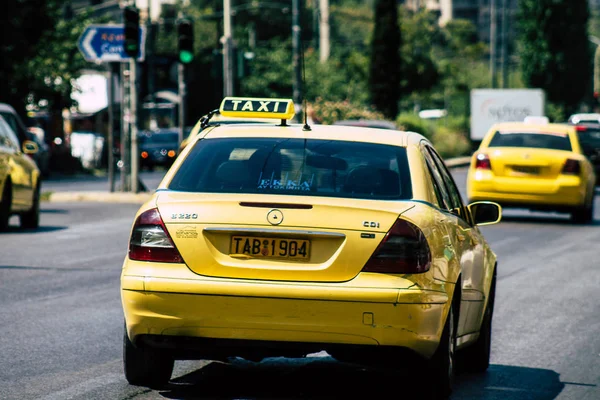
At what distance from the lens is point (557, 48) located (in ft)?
238

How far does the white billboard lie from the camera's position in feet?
192

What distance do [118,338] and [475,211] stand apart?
257 cm

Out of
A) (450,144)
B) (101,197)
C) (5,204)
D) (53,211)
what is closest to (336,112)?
(450,144)

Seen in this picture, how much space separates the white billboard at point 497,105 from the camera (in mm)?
58438

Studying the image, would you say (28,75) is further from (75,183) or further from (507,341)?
(507,341)

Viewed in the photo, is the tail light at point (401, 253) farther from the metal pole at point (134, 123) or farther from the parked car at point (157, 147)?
the parked car at point (157, 147)

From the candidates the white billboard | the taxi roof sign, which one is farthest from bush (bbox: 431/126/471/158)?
the taxi roof sign

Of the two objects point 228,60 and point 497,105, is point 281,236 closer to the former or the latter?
point 228,60

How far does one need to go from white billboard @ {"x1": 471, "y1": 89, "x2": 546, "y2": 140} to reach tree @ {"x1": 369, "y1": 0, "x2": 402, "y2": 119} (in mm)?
3291

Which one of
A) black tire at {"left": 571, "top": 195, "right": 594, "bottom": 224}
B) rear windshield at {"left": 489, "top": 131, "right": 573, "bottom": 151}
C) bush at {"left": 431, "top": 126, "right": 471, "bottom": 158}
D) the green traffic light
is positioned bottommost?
bush at {"left": 431, "top": 126, "right": 471, "bottom": 158}

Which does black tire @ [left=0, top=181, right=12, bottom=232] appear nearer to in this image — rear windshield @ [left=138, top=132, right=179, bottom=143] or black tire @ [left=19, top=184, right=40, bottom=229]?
black tire @ [left=19, top=184, right=40, bottom=229]

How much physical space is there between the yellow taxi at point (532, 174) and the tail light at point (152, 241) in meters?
15.6

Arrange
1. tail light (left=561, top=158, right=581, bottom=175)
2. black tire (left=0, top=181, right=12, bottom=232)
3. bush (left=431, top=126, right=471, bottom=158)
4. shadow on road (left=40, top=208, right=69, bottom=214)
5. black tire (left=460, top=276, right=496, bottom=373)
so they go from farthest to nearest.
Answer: bush (left=431, top=126, right=471, bottom=158)
shadow on road (left=40, top=208, right=69, bottom=214)
tail light (left=561, top=158, right=581, bottom=175)
black tire (left=0, top=181, right=12, bottom=232)
black tire (left=460, top=276, right=496, bottom=373)

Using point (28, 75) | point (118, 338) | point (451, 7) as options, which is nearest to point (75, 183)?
point (28, 75)
